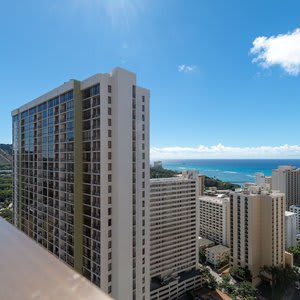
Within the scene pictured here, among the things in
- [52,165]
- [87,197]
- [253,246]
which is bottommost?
[253,246]

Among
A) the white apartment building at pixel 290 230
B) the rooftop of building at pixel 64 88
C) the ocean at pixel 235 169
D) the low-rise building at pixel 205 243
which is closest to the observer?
the rooftop of building at pixel 64 88

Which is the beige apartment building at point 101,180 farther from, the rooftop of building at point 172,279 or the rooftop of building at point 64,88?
the rooftop of building at point 172,279

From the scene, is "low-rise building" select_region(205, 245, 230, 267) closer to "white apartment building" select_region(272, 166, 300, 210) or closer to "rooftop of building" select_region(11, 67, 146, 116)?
"white apartment building" select_region(272, 166, 300, 210)

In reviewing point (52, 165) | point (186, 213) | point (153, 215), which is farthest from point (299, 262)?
point (52, 165)

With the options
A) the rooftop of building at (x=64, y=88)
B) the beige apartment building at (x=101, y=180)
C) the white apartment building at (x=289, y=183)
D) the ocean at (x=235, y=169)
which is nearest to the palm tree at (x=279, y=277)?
the beige apartment building at (x=101, y=180)

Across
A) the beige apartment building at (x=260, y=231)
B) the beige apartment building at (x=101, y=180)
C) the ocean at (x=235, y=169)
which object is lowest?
the ocean at (x=235, y=169)

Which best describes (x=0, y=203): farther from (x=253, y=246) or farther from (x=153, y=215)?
(x=253, y=246)
